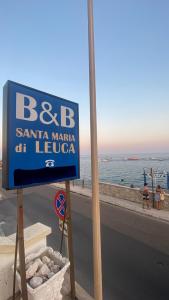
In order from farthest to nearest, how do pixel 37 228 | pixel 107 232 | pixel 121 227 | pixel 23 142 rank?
pixel 121 227, pixel 107 232, pixel 37 228, pixel 23 142

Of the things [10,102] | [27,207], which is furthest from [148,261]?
[27,207]

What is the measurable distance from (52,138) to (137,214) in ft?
34.9

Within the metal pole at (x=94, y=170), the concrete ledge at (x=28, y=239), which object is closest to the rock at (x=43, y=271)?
the concrete ledge at (x=28, y=239)

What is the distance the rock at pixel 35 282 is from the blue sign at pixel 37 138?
1880mm

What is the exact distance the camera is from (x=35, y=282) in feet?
12.8

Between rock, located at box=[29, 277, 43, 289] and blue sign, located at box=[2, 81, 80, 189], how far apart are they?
1880 millimetres

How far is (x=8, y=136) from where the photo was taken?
3529mm

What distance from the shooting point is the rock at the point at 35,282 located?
385 cm

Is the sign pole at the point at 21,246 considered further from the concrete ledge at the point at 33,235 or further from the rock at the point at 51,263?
the concrete ledge at the point at 33,235

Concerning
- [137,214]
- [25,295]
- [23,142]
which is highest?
[23,142]

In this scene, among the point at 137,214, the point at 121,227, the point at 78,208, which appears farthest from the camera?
the point at 78,208

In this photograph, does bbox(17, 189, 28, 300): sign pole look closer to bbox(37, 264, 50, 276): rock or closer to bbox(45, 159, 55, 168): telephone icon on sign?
bbox(37, 264, 50, 276): rock

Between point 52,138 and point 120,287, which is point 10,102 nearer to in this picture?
point 52,138

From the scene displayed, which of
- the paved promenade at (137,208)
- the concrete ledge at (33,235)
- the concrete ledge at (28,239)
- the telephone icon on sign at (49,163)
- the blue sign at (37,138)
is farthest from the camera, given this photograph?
the paved promenade at (137,208)
